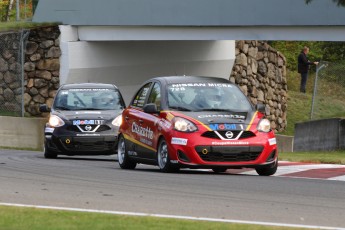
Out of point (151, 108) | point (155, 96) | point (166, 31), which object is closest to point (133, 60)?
point (166, 31)

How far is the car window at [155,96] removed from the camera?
17719mm

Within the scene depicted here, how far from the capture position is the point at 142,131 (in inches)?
707

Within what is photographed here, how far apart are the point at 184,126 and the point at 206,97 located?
45.1 inches

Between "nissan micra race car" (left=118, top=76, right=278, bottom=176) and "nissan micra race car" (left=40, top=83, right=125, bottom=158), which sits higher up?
"nissan micra race car" (left=118, top=76, right=278, bottom=176)

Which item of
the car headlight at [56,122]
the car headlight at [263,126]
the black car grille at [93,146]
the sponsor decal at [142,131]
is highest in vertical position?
the car headlight at [263,126]

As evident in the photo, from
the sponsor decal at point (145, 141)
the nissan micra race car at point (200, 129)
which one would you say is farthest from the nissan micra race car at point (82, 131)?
the sponsor decal at point (145, 141)

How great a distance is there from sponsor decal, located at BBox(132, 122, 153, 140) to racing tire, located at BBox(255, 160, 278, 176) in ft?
5.70

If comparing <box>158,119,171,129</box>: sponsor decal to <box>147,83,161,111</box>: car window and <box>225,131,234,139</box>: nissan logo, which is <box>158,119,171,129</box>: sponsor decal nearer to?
<box>147,83,161,111</box>: car window

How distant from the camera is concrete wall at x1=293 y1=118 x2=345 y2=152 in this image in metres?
27.9

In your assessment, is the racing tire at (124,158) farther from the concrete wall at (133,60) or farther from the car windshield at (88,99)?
the concrete wall at (133,60)

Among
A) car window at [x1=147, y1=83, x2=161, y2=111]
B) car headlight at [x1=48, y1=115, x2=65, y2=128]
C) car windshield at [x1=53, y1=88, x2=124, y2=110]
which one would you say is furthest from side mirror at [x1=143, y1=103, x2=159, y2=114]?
car windshield at [x1=53, y1=88, x2=124, y2=110]

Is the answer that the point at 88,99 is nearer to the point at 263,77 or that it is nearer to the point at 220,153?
the point at 220,153

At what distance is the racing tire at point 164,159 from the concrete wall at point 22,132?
1461 cm

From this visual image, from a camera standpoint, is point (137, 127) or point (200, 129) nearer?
point (200, 129)
